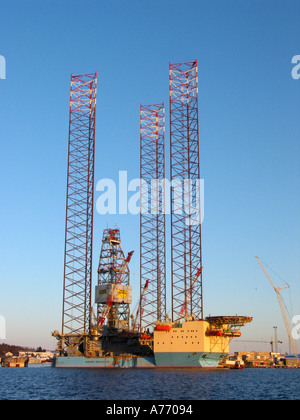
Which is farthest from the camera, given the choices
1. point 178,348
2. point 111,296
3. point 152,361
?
point 111,296

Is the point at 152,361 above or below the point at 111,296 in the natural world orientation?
below

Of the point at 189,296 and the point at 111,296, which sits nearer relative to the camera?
the point at 189,296

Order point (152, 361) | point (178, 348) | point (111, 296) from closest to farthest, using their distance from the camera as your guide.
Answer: point (178, 348)
point (152, 361)
point (111, 296)

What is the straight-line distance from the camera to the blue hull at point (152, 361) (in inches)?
2653

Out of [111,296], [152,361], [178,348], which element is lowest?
[152,361]

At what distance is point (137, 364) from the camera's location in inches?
A: 2891

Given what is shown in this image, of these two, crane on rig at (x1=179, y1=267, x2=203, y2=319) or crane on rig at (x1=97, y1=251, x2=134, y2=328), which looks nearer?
crane on rig at (x1=179, y1=267, x2=203, y2=319)

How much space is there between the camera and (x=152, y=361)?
71938mm

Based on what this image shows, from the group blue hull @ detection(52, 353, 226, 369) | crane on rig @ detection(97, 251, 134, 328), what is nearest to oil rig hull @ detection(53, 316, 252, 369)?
blue hull @ detection(52, 353, 226, 369)

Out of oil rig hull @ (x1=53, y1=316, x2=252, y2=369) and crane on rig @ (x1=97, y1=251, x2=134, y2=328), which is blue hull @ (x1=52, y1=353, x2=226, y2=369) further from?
crane on rig @ (x1=97, y1=251, x2=134, y2=328)

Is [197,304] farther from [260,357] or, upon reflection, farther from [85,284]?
[260,357]

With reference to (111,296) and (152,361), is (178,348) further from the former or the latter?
(111,296)

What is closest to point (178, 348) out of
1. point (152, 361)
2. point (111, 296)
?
point (152, 361)

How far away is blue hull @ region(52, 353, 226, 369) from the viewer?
6738cm
